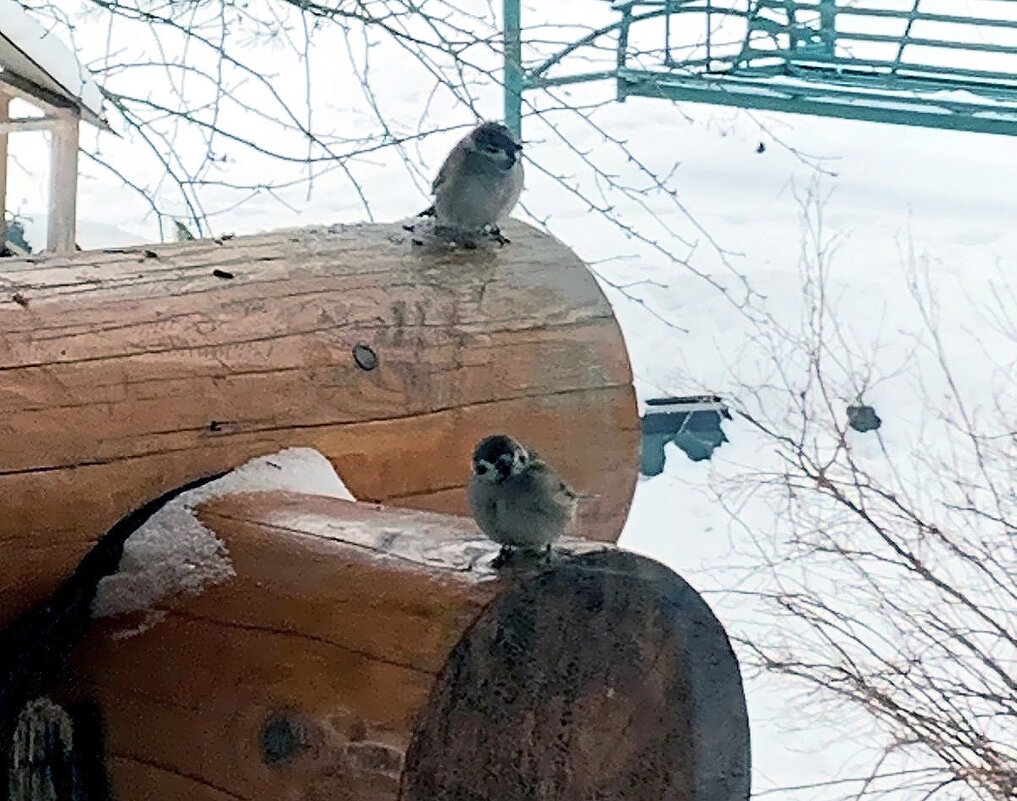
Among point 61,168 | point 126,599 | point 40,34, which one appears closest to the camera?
point 126,599

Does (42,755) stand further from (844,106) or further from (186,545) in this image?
(844,106)

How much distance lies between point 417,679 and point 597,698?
0.13 m

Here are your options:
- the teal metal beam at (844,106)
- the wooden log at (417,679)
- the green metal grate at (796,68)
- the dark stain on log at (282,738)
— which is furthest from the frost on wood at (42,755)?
the teal metal beam at (844,106)

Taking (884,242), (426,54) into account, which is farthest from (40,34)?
(884,242)

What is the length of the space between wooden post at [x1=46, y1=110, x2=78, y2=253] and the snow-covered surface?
9 centimetres

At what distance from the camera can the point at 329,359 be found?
3.02 ft

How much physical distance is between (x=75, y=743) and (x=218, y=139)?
5.84 ft

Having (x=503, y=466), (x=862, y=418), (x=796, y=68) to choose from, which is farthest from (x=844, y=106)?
(x=503, y=466)

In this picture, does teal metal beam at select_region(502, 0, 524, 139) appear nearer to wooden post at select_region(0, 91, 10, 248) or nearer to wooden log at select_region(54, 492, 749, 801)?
wooden post at select_region(0, 91, 10, 248)

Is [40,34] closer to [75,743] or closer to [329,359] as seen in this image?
[329,359]

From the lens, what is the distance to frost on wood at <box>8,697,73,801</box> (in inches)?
28.6

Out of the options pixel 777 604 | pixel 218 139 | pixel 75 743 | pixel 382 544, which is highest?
pixel 218 139

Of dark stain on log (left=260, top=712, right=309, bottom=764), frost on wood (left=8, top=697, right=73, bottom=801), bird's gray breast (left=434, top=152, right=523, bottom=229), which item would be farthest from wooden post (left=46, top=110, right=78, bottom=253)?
dark stain on log (left=260, top=712, right=309, bottom=764)

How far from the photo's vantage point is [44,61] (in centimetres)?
214
